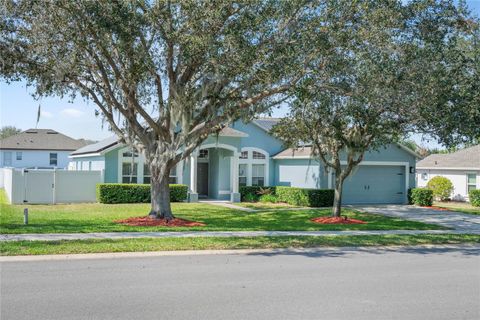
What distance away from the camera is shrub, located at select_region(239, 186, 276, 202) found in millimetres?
29984

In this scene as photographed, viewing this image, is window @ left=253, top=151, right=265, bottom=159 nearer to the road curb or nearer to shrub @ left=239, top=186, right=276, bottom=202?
shrub @ left=239, top=186, right=276, bottom=202

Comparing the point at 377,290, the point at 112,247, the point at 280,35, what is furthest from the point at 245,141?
the point at 377,290

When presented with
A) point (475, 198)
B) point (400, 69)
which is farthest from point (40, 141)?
point (400, 69)

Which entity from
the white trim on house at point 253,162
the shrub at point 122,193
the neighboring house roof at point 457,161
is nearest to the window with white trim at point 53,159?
the shrub at point 122,193

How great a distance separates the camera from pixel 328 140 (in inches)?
821

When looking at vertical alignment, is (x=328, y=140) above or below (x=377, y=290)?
above

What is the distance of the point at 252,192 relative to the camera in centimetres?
3030

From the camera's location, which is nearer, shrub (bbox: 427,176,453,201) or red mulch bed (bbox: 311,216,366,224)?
red mulch bed (bbox: 311,216,366,224)

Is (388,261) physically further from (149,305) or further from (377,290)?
(149,305)

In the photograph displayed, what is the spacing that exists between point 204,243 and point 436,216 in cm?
1375

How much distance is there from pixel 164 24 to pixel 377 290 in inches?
385

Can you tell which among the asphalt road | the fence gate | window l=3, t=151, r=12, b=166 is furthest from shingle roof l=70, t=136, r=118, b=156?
window l=3, t=151, r=12, b=166

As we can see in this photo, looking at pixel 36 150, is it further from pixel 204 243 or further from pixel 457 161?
pixel 204 243

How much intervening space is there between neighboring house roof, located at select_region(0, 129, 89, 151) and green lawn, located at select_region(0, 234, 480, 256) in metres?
47.7
